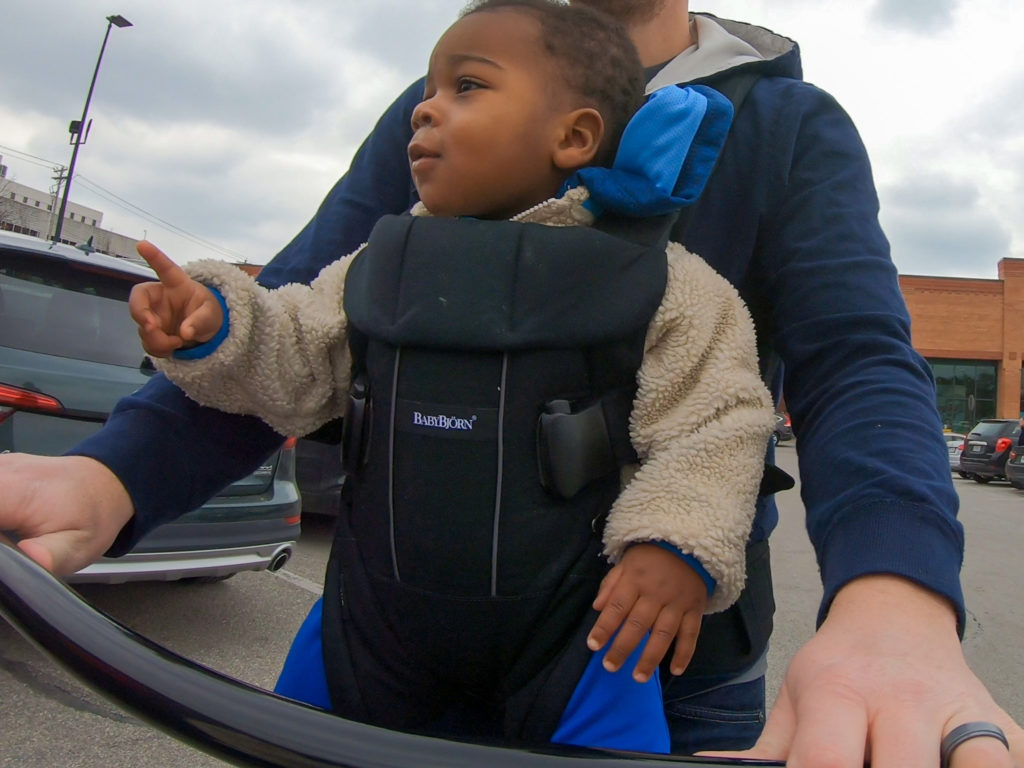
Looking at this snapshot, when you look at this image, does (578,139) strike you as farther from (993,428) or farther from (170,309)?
(993,428)

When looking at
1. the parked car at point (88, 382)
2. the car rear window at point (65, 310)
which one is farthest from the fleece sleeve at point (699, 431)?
the car rear window at point (65, 310)

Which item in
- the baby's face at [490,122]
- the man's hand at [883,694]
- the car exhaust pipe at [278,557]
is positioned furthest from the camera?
the car exhaust pipe at [278,557]

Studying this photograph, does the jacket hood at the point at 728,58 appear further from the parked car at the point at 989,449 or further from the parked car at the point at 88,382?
the parked car at the point at 989,449

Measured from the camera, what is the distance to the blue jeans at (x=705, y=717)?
3.57 feet

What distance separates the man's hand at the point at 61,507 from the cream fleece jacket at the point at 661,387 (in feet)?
0.49

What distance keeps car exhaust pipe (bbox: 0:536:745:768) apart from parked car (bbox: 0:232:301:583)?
3185mm

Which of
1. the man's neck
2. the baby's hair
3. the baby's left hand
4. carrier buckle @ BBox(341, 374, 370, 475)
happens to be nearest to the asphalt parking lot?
carrier buckle @ BBox(341, 374, 370, 475)

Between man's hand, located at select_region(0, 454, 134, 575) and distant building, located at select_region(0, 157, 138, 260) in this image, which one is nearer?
man's hand, located at select_region(0, 454, 134, 575)

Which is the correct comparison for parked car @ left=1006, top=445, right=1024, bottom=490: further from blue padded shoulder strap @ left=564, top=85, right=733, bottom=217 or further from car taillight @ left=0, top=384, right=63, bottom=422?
blue padded shoulder strap @ left=564, top=85, right=733, bottom=217

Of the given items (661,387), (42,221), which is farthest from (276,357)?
(42,221)

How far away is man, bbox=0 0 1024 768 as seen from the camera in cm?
59

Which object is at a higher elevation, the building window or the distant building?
the distant building

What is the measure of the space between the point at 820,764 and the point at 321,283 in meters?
0.90

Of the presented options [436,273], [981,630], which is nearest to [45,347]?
[436,273]
